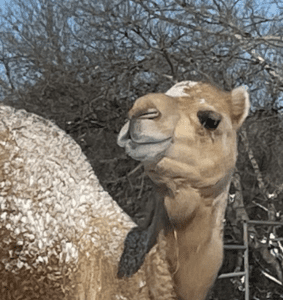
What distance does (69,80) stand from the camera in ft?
20.7

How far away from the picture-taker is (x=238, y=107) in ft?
8.20

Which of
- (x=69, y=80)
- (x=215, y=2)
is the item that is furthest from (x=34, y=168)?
(x=215, y=2)

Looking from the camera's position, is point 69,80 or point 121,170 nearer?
point 69,80

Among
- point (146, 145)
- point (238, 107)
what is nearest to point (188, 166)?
point (146, 145)

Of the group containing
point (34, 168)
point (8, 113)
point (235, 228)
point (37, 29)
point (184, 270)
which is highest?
point (37, 29)

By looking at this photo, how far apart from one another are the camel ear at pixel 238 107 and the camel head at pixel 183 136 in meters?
0.07

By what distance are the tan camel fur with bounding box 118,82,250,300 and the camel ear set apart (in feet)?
0.49

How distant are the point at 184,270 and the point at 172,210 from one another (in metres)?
0.29

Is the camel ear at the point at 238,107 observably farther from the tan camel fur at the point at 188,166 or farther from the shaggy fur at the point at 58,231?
the shaggy fur at the point at 58,231

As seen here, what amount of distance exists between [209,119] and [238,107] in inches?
12.5

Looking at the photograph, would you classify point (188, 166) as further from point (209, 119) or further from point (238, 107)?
point (238, 107)

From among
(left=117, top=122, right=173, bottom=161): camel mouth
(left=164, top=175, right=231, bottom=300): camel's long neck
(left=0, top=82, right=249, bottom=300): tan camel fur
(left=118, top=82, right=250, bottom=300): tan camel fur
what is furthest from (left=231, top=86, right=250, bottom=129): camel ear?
(left=117, top=122, right=173, bottom=161): camel mouth

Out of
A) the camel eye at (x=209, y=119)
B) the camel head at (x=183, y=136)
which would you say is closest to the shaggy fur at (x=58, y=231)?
the camel head at (x=183, y=136)

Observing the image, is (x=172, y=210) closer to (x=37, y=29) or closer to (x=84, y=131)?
(x=84, y=131)
